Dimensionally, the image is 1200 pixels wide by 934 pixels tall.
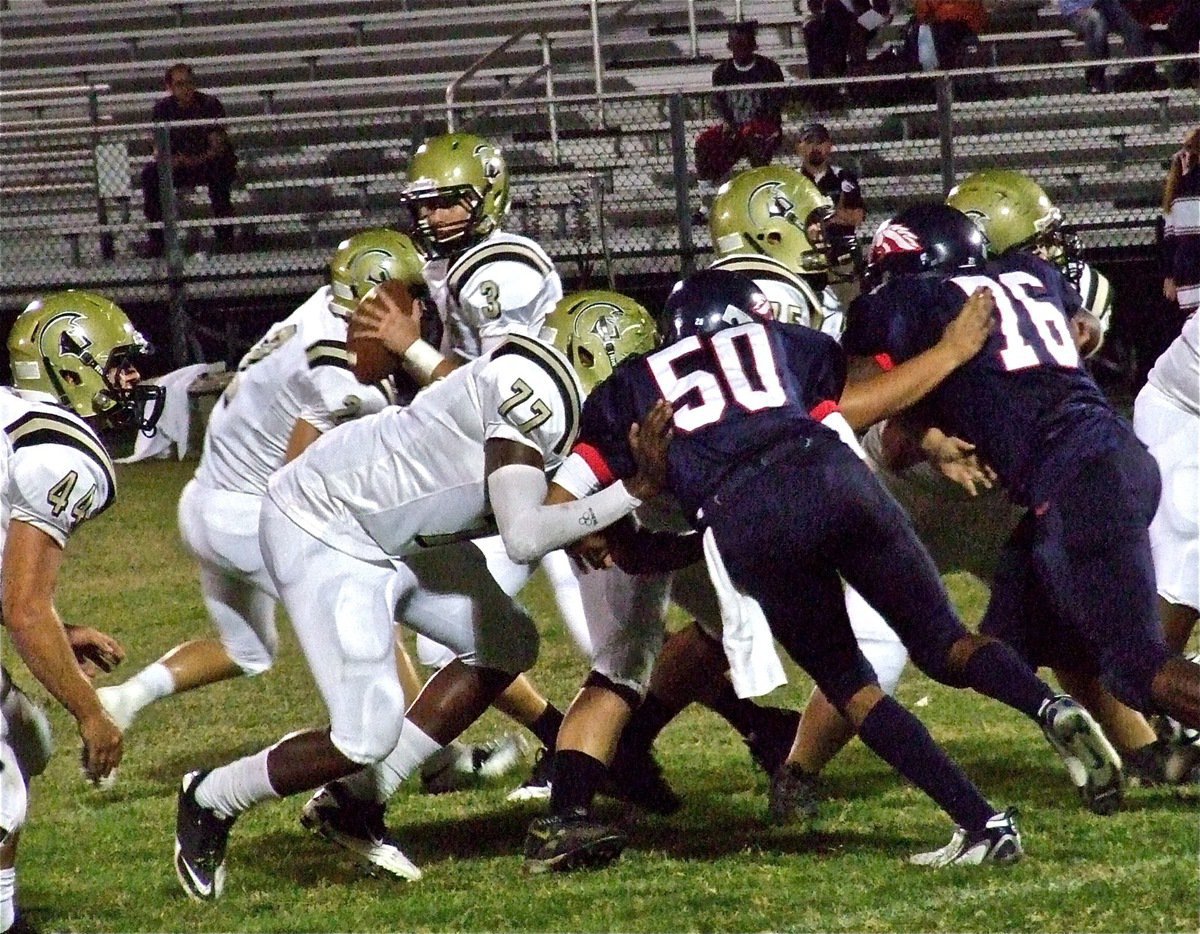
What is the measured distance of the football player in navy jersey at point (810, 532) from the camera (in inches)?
161

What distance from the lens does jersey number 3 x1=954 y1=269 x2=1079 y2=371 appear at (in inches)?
176

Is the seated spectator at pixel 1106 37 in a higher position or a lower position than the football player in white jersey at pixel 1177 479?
higher

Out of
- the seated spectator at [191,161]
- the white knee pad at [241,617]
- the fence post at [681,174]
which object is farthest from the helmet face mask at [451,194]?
the seated spectator at [191,161]

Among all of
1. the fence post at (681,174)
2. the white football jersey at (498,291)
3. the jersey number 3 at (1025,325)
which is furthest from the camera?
the fence post at (681,174)

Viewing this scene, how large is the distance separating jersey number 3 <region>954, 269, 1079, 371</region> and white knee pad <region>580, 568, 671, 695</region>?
99 cm

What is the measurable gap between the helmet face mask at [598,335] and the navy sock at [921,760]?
1.02 meters

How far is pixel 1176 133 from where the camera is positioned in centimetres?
1227

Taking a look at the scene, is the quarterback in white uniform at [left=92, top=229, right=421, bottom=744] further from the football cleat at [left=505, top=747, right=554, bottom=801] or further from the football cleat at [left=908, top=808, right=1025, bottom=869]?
the football cleat at [left=908, top=808, right=1025, bottom=869]

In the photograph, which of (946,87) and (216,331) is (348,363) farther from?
(216,331)

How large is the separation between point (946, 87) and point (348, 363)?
679 cm

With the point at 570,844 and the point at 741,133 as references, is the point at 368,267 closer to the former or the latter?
the point at 570,844

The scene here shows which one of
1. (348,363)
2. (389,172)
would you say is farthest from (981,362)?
(389,172)

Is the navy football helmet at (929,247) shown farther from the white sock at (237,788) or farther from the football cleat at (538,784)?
the white sock at (237,788)

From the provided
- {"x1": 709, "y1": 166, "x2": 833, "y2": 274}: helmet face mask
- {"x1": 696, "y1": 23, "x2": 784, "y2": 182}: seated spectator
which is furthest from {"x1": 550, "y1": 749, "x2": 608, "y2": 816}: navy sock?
{"x1": 696, "y1": 23, "x2": 784, "y2": 182}: seated spectator
